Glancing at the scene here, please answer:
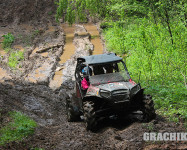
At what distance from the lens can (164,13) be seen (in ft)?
40.3

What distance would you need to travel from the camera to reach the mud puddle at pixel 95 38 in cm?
2083

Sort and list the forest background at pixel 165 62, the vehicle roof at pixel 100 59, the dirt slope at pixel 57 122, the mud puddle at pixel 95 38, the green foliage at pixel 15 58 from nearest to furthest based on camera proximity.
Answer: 1. the dirt slope at pixel 57 122
2. the vehicle roof at pixel 100 59
3. the forest background at pixel 165 62
4. the green foliage at pixel 15 58
5. the mud puddle at pixel 95 38

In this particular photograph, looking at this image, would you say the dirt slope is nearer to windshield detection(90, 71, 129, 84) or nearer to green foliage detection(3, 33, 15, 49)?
windshield detection(90, 71, 129, 84)

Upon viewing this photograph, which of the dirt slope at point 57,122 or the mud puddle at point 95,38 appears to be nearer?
the dirt slope at point 57,122

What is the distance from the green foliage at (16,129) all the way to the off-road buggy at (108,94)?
1421 millimetres

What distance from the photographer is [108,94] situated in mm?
6883

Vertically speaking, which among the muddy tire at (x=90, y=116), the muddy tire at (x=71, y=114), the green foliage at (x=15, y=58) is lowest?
the green foliage at (x=15, y=58)

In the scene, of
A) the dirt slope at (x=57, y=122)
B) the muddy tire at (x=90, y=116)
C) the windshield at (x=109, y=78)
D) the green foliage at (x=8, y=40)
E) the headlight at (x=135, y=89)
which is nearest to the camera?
the dirt slope at (x=57, y=122)

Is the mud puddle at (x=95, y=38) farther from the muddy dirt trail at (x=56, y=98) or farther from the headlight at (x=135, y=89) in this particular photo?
the headlight at (x=135, y=89)

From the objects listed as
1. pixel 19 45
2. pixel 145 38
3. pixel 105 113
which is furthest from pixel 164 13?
pixel 19 45

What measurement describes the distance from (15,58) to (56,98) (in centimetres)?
888

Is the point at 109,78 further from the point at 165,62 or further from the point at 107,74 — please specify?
the point at 165,62

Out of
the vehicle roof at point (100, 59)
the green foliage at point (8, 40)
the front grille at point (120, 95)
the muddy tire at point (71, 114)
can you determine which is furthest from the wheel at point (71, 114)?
the green foliage at point (8, 40)

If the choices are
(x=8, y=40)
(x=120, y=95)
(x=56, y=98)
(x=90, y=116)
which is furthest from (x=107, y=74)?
(x=8, y=40)
